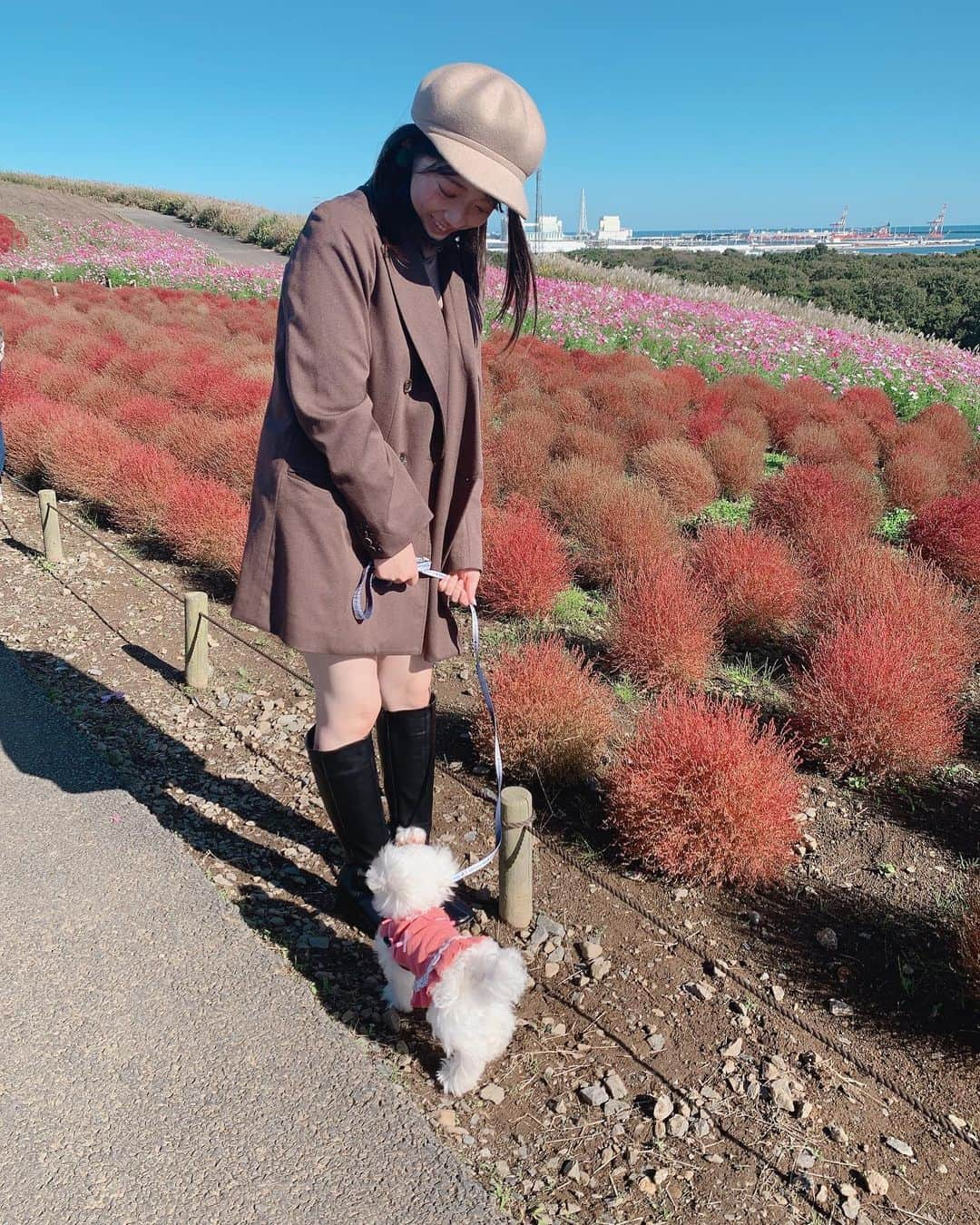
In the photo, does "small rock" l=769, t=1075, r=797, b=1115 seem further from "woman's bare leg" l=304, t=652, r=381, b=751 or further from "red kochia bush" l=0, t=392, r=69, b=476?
"red kochia bush" l=0, t=392, r=69, b=476

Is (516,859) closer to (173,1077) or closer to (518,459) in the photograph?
(173,1077)

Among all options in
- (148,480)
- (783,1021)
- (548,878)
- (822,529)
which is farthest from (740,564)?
(148,480)

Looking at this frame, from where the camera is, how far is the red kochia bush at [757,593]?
4629mm

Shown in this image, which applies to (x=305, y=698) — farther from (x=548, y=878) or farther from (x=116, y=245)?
(x=116, y=245)

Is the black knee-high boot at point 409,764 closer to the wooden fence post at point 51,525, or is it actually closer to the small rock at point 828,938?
the small rock at point 828,938

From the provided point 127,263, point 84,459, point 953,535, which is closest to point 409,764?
point 953,535

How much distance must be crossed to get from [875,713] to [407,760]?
1882mm

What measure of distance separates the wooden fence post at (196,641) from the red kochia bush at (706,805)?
185cm

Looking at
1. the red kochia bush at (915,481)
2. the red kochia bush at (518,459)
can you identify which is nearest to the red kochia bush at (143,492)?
the red kochia bush at (518,459)

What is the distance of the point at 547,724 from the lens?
327 centimetres

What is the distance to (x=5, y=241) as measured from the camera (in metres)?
22.2

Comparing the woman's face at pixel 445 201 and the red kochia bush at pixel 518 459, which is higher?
the woman's face at pixel 445 201

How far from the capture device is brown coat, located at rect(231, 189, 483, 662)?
1692 millimetres

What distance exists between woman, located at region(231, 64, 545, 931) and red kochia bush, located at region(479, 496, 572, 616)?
100 inches
